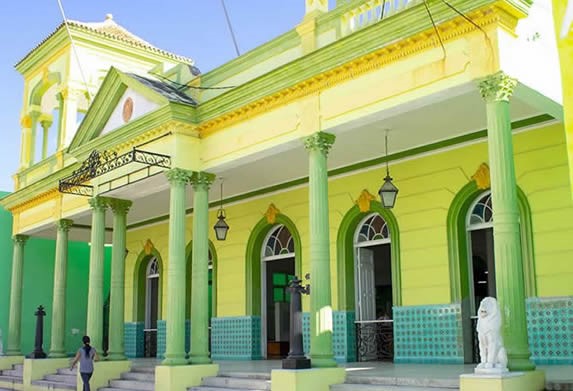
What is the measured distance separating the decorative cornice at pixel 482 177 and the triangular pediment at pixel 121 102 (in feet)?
16.7

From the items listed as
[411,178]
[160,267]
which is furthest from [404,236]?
[160,267]

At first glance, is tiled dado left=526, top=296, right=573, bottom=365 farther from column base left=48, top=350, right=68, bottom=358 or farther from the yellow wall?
column base left=48, top=350, right=68, bottom=358

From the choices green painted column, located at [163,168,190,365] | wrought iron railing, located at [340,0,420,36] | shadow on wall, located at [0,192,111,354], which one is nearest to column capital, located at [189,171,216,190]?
green painted column, located at [163,168,190,365]

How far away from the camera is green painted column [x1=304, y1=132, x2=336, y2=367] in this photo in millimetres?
9562

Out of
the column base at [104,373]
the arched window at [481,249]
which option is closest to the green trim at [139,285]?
the column base at [104,373]

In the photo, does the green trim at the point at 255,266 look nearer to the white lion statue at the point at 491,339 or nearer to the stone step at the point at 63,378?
the stone step at the point at 63,378

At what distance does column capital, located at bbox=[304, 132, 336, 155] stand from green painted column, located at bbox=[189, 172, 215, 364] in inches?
112

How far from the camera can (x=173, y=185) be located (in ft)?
39.5

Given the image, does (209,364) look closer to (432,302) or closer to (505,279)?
(432,302)

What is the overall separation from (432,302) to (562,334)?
89.4 inches

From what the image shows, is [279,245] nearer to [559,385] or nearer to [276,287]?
[276,287]

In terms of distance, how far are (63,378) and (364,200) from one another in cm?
741

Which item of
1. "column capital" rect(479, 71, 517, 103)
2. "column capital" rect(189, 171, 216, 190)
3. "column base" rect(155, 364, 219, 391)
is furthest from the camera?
"column capital" rect(189, 171, 216, 190)

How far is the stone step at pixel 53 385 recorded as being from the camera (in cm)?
1359
